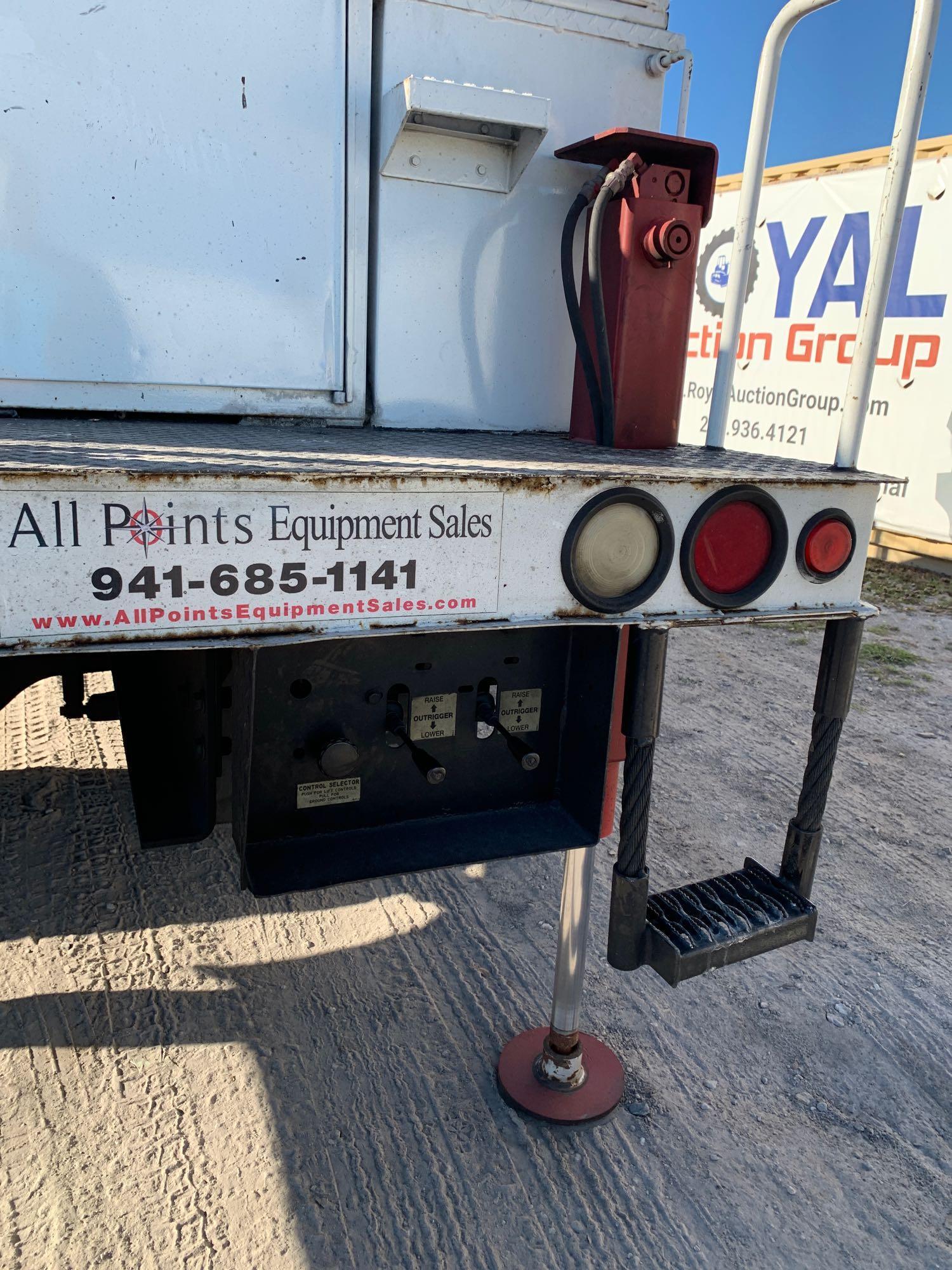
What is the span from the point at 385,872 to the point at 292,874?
17cm

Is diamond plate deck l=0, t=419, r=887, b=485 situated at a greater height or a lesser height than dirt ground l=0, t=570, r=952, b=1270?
greater

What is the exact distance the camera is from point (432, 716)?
191 cm

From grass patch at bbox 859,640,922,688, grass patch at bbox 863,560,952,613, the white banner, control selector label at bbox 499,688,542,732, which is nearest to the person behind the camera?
control selector label at bbox 499,688,542,732

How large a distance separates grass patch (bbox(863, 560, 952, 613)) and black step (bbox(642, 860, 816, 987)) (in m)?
5.24

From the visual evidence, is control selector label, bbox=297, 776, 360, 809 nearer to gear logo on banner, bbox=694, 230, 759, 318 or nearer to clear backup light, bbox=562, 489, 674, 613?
clear backup light, bbox=562, 489, 674, 613

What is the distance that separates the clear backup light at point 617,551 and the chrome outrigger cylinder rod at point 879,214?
0.45 m

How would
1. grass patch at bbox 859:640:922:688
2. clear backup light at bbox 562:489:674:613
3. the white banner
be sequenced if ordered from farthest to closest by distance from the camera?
the white banner
grass patch at bbox 859:640:922:688
clear backup light at bbox 562:489:674:613

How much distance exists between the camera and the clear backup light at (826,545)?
67.9 inches

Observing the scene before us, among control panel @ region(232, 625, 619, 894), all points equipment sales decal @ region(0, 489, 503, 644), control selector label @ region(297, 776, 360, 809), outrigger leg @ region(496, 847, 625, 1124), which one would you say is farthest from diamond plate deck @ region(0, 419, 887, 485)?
outrigger leg @ region(496, 847, 625, 1124)

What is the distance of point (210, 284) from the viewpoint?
1.97m

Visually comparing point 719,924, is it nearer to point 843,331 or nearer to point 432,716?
point 432,716

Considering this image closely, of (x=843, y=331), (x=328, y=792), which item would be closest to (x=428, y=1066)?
(x=328, y=792)

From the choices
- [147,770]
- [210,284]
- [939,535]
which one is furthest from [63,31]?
[939,535]

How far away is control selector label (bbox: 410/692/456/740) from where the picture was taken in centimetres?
189
